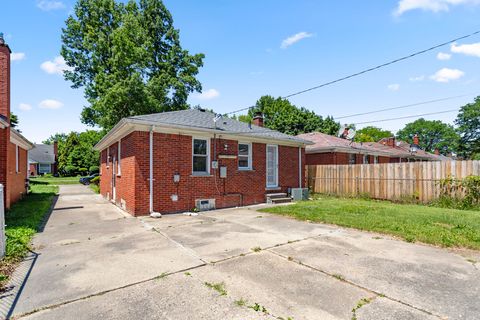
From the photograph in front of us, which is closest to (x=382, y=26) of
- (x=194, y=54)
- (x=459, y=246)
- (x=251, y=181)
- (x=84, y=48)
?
(x=459, y=246)

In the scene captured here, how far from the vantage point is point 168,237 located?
5.98m

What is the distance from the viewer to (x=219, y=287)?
11.1 ft

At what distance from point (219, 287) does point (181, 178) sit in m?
6.47

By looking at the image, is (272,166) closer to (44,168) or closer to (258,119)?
(258,119)

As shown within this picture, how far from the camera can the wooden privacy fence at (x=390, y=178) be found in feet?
37.2

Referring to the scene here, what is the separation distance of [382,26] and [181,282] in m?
8.58

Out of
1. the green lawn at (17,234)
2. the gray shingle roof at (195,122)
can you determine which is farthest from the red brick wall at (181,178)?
the green lawn at (17,234)

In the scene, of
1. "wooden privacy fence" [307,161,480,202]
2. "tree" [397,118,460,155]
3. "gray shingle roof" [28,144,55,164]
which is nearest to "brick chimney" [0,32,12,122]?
"wooden privacy fence" [307,161,480,202]

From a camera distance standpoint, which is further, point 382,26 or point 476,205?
point 476,205

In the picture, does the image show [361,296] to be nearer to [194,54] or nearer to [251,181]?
[251,181]

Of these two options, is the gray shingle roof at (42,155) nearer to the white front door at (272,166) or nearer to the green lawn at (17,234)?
the green lawn at (17,234)

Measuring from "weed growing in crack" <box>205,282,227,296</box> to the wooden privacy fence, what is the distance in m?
12.2

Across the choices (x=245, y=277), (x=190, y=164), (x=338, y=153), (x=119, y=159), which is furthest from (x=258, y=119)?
(x=245, y=277)

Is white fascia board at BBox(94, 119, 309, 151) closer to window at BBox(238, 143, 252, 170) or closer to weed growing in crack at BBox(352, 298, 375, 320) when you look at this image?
window at BBox(238, 143, 252, 170)
